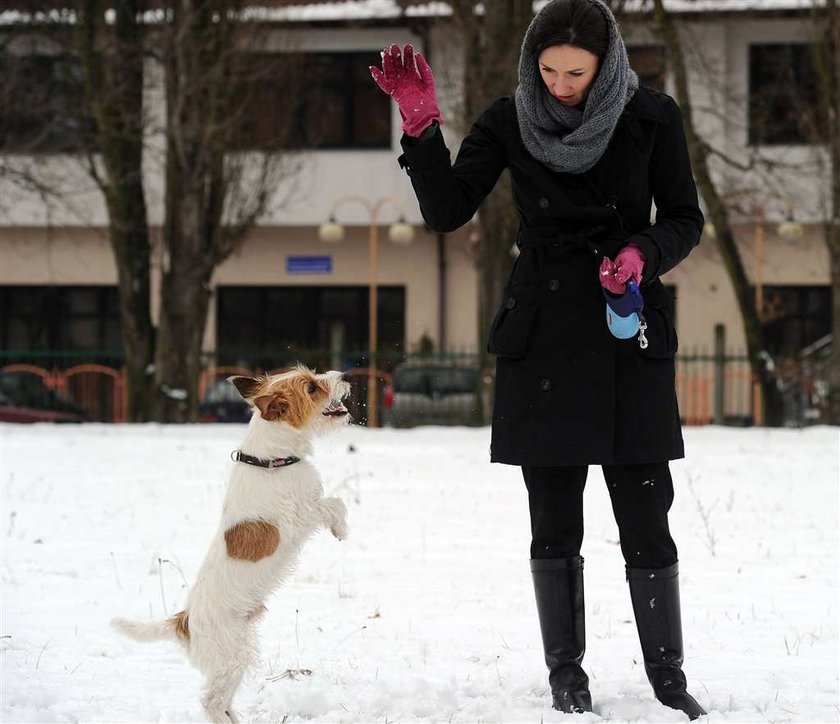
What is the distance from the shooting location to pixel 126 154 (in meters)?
19.6

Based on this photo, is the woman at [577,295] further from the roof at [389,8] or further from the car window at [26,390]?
the car window at [26,390]

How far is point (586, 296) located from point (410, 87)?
0.86m

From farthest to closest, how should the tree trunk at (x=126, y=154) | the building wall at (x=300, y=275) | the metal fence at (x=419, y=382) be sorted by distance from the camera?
the building wall at (x=300, y=275)
the metal fence at (x=419, y=382)
the tree trunk at (x=126, y=154)

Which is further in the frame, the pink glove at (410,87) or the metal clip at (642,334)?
the metal clip at (642,334)

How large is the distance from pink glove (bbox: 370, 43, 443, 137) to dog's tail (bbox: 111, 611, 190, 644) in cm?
170

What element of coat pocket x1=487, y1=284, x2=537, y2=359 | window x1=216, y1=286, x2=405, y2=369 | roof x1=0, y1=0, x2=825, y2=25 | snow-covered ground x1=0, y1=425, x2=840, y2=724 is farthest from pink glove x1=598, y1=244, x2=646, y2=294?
window x1=216, y1=286, x2=405, y2=369

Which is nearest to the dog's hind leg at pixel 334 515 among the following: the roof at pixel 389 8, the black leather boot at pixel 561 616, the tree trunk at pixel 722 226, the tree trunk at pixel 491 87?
the black leather boot at pixel 561 616

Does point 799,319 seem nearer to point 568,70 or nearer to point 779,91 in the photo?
point 779,91

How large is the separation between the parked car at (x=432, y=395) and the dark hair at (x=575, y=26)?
55.3 ft

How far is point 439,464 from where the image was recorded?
13.2 meters

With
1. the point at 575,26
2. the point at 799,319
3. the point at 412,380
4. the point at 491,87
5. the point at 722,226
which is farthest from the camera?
the point at 799,319

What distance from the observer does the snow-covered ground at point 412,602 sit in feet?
14.9

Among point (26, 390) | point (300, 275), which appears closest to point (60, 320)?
point (300, 275)

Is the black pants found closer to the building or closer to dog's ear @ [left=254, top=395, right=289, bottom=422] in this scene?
dog's ear @ [left=254, top=395, right=289, bottom=422]
